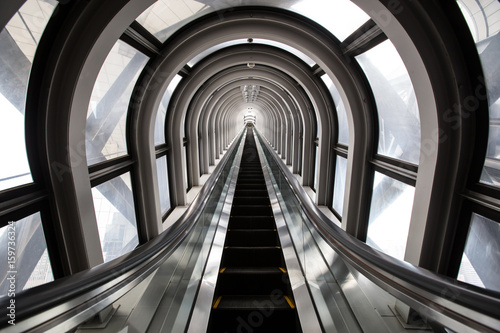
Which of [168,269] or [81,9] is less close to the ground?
[81,9]

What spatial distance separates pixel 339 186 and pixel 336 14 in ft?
14.8

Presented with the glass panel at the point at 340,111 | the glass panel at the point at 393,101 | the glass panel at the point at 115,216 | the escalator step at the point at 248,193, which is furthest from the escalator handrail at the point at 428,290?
the escalator step at the point at 248,193

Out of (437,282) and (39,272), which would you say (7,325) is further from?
(39,272)

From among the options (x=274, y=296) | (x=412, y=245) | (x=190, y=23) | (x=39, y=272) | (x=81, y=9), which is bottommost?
(x=274, y=296)

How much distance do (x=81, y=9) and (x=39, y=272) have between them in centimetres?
281

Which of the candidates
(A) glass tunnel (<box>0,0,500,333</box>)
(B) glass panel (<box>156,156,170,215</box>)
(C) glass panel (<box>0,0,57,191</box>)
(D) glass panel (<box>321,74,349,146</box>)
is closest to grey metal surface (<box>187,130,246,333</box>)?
(A) glass tunnel (<box>0,0,500,333</box>)

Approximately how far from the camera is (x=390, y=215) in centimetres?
438

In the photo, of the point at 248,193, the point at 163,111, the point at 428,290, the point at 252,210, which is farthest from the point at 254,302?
the point at 163,111

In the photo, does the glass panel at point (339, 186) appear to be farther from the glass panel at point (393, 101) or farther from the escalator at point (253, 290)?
the escalator at point (253, 290)

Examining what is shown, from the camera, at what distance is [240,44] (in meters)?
6.55

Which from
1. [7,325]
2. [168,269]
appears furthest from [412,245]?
[7,325]

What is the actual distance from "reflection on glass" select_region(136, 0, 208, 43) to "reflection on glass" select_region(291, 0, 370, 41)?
5.02ft

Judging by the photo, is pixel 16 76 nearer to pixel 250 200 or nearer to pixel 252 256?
pixel 252 256

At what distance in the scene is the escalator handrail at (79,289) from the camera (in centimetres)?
112
